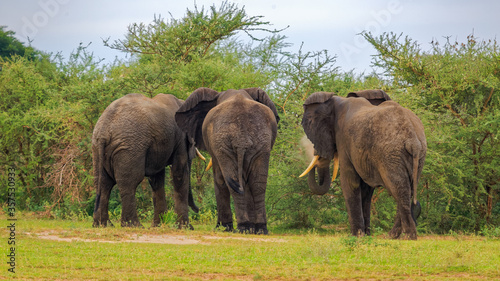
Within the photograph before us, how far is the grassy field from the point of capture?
887 cm

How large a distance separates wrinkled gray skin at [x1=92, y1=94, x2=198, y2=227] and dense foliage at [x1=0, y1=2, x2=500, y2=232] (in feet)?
10.1

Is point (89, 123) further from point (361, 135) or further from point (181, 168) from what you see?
point (361, 135)

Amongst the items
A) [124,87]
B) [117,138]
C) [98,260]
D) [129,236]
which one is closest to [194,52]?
[124,87]

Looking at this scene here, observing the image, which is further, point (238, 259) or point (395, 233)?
point (395, 233)

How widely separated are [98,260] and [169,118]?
5.92 meters

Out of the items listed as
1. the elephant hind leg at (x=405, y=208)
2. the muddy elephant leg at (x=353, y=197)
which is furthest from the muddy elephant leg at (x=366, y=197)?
the elephant hind leg at (x=405, y=208)

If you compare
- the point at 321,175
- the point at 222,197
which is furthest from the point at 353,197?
the point at 222,197

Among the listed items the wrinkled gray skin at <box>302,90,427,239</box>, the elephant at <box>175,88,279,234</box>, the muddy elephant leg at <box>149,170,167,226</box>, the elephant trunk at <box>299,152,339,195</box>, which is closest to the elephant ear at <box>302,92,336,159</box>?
the wrinkled gray skin at <box>302,90,427,239</box>

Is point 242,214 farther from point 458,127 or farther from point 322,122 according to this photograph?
Result: point 458,127

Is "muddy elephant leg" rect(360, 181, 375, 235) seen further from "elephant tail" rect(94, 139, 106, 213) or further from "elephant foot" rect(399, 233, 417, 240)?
"elephant tail" rect(94, 139, 106, 213)

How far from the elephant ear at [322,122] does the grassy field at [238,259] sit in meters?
3.17

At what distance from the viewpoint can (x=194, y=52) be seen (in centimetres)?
2367

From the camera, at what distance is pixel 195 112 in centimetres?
1549

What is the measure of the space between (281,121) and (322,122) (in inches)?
189
